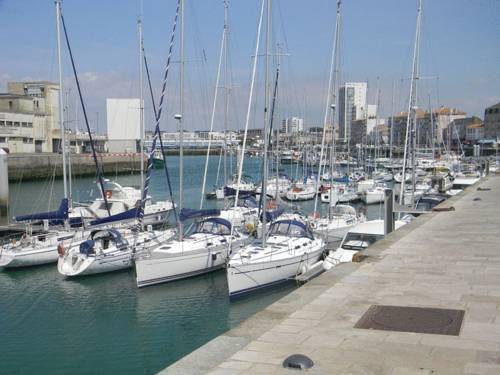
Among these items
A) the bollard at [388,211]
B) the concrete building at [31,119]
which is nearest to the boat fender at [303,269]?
the bollard at [388,211]

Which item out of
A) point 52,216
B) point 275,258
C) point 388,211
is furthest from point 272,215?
point 52,216

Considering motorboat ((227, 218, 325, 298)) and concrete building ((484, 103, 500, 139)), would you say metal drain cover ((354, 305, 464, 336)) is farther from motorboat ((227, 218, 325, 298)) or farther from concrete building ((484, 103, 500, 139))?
concrete building ((484, 103, 500, 139))

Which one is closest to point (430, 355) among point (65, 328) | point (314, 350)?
point (314, 350)

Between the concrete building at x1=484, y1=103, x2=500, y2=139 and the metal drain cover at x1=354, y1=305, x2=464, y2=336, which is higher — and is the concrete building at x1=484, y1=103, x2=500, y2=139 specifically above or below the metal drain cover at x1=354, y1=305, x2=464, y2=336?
above

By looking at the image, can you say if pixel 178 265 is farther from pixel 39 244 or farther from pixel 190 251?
pixel 39 244

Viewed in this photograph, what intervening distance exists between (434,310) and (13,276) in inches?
714

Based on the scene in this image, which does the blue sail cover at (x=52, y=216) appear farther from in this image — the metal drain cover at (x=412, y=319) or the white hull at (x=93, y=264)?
the metal drain cover at (x=412, y=319)

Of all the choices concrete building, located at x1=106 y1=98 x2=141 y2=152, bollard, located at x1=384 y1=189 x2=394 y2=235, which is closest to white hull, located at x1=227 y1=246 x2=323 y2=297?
bollard, located at x1=384 y1=189 x2=394 y2=235

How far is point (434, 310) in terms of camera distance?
28.9ft

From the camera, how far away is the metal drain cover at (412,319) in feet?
25.9

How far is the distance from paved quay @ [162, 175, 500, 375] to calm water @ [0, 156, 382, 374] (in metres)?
5.08

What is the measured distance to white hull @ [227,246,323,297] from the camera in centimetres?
1741

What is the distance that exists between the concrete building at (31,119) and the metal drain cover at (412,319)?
267 ft

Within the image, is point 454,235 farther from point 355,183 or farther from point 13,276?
point 355,183
